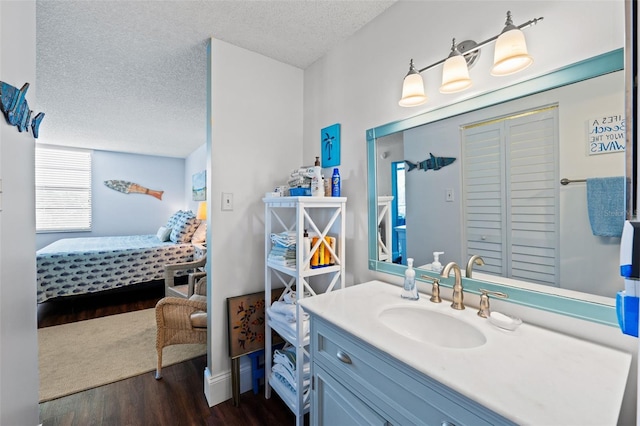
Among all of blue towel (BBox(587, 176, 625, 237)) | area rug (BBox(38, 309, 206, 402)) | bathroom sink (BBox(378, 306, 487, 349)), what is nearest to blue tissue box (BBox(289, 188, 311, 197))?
bathroom sink (BBox(378, 306, 487, 349))

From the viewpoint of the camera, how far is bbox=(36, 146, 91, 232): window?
480 centimetres

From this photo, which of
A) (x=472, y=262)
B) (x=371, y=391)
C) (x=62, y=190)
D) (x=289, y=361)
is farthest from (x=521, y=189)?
(x=62, y=190)

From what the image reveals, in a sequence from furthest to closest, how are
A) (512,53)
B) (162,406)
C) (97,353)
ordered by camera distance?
1. (97,353)
2. (162,406)
3. (512,53)

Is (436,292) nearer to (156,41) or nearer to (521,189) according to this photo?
(521,189)

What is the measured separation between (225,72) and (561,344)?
2.21m

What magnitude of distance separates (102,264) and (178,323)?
7.23ft

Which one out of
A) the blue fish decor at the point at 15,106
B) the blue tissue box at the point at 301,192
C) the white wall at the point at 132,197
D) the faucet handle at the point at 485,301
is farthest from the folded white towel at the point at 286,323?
the white wall at the point at 132,197

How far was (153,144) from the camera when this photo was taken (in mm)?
4766

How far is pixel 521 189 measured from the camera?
1034 mm

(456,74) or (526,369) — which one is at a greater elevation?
(456,74)

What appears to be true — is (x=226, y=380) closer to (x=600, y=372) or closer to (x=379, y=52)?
(x=600, y=372)

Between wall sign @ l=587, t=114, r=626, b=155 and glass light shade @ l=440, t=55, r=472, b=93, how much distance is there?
17.7 inches

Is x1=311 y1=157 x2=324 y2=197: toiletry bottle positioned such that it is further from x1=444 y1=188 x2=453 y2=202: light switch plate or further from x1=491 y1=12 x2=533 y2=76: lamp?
x1=491 y1=12 x2=533 y2=76: lamp

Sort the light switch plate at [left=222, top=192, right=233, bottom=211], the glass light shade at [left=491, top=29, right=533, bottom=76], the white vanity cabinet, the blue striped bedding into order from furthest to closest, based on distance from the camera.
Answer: the blue striped bedding, the light switch plate at [left=222, top=192, right=233, bottom=211], the glass light shade at [left=491, top=29, right=533, bottom=76], the white vanity cabinet
